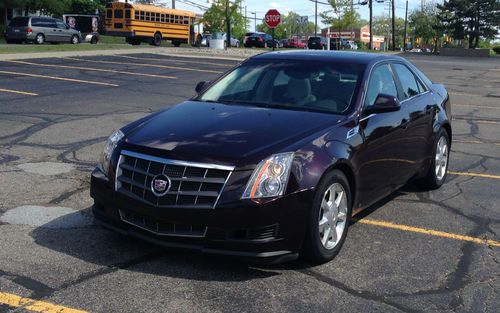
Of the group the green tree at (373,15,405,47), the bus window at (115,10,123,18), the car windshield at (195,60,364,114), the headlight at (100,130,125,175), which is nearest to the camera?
the headlight at (100,130,125,175)

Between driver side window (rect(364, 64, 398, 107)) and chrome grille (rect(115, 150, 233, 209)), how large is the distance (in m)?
1.85

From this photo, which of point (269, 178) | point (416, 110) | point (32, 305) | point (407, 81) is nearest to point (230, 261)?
point (269, 178)

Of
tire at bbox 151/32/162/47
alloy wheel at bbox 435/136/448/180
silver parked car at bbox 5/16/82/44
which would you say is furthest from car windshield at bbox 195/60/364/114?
tire at bbox 151/32/162/47

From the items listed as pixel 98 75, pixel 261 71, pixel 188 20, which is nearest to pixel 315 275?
pixel 261 71

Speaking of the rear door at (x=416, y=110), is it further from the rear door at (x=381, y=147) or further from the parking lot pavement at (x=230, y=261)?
the parking lot pavement at (x=230, y=261)

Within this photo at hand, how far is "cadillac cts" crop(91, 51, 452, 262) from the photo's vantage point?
3887mm

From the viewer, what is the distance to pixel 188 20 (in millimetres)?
46594

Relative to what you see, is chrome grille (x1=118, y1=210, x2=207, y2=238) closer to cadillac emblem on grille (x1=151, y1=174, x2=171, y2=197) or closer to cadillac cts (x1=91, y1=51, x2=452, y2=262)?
cadillac cts (x1=91, y1=51, x2=452, y2=262)

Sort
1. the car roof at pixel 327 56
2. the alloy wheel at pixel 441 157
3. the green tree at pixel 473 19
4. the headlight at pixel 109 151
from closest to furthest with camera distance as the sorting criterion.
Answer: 1. the headlight at pixel 109 151
2. the car roof at pixel 327 56
3. the alloy wheel at pixel 441 157
4. the green tree at pixel 473 19

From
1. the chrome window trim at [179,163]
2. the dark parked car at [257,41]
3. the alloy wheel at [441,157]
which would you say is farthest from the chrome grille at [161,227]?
the dark parked car at [257,41]

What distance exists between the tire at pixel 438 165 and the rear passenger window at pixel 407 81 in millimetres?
660

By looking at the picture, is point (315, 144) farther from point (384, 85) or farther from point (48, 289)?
point (48, 289)

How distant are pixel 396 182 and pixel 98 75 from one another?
1460cm

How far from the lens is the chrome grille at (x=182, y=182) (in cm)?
388
